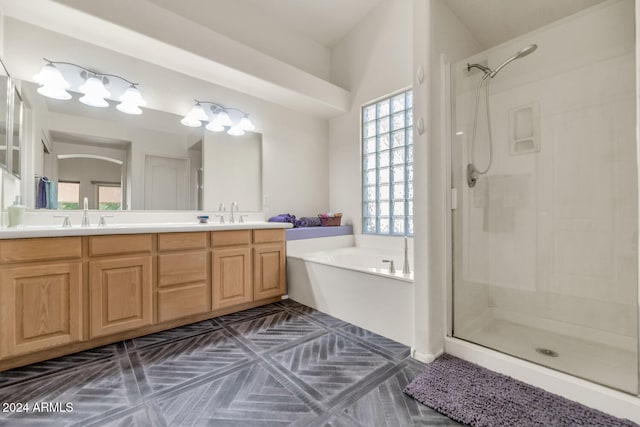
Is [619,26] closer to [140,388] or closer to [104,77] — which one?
[140,388]

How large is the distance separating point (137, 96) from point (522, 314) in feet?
12.4

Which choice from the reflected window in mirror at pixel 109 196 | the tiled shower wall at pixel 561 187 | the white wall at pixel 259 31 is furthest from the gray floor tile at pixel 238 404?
the white wall at pixel 259 31

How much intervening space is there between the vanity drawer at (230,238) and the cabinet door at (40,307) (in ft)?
3.15

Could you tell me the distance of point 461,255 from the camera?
2047mm

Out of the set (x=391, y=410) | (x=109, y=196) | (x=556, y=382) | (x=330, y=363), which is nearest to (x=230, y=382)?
(x=330, y=363)

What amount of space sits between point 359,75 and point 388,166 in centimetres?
135

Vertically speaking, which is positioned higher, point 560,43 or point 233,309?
point 560,43

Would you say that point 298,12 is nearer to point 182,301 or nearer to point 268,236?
point 268,236

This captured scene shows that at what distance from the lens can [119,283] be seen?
6.81 feet

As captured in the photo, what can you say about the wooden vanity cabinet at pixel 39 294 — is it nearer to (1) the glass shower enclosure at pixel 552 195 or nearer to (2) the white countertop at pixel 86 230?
(2) the white countertop at pixel 86 230

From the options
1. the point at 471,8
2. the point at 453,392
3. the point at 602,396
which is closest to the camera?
the point at 602,396

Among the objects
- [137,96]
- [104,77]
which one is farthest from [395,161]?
[104,77]

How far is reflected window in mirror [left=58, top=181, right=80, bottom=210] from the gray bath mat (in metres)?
2.89

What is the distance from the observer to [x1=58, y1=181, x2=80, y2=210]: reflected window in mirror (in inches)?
92.3
